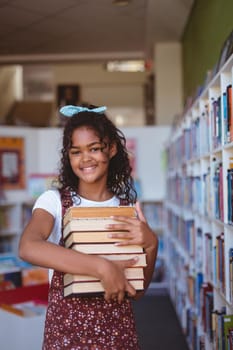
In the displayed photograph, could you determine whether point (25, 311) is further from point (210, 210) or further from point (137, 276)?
point (137, 276)

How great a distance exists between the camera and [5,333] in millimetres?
3025

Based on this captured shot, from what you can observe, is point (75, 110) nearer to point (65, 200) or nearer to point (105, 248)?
point (65, 200)

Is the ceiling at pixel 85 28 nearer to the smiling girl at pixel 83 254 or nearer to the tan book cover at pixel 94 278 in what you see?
the smiling girl at pixel 83 254

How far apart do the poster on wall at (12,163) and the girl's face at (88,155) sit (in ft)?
16.4

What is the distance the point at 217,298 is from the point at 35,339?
3.38ft

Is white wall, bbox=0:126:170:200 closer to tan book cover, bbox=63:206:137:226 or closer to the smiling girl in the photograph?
the smiling girl

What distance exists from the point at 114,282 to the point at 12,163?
17.6 feet

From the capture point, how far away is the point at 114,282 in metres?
1.35

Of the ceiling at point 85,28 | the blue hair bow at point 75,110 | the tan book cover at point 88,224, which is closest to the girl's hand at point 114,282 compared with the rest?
the tan book cover at point 88,224

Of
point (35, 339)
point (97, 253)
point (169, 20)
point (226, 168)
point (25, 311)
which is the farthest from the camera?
point (169, 20)

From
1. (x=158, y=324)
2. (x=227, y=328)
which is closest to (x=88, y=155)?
(x=227, y=328)

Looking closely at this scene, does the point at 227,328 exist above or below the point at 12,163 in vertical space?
below

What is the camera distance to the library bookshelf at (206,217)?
2506mm

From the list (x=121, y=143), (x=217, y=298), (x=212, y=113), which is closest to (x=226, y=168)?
(x=212, y=113)
